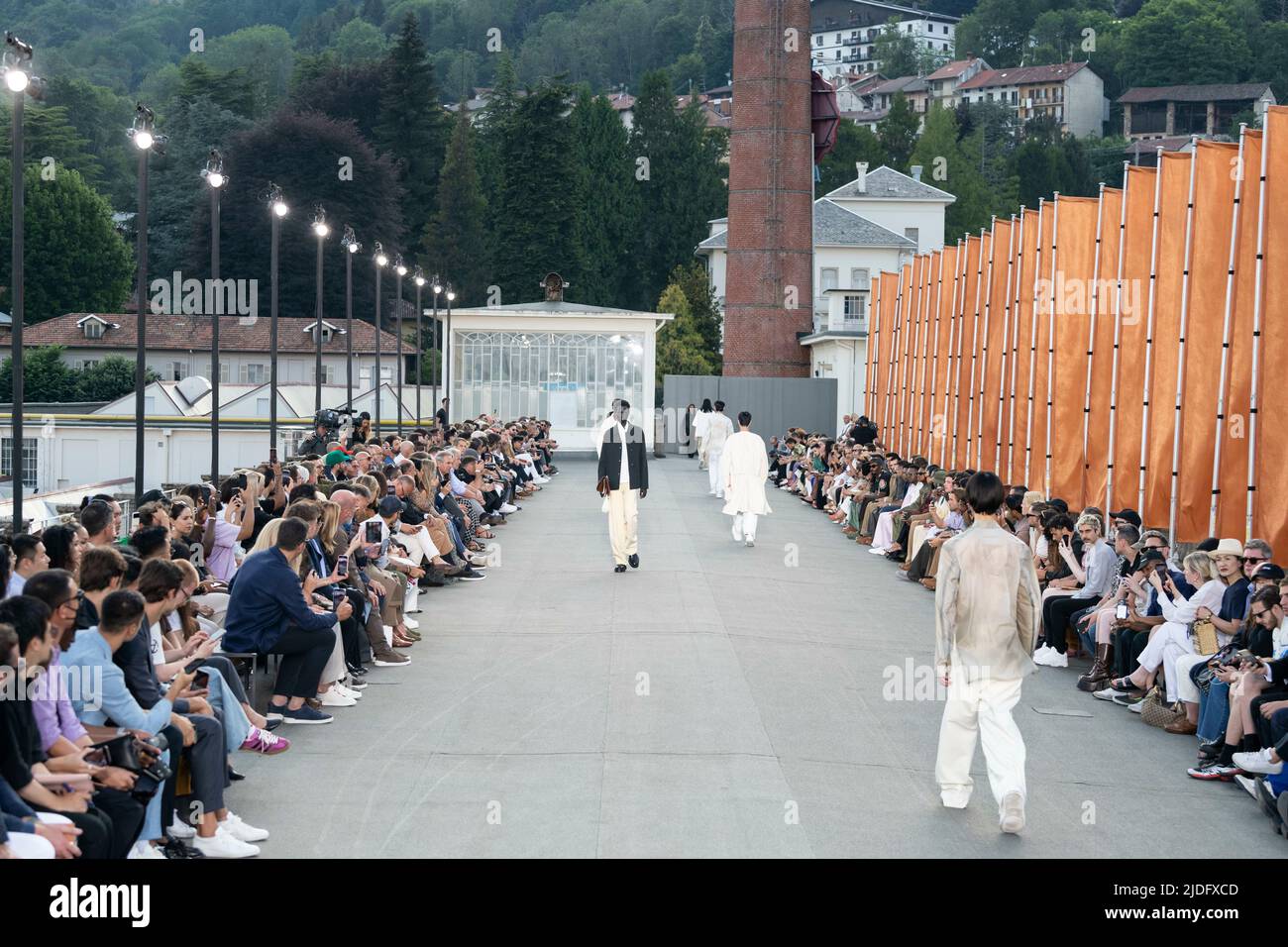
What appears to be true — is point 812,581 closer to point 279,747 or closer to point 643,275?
point 279,747

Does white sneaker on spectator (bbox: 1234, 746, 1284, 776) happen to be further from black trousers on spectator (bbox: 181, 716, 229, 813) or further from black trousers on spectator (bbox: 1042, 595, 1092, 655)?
black trousers on spectator (bbox: 181, 716, 229, 813)

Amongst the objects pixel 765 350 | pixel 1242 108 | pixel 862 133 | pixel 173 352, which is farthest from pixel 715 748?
pixel 1242 108

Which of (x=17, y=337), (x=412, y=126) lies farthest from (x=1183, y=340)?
(x=412, y=126)

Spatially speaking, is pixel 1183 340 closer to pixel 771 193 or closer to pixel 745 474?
pixel 745 474

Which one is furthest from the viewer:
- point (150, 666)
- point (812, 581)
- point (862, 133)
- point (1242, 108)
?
point (1242, 108)

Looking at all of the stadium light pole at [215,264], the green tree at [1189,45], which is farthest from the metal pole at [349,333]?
the green tree at [1189,45]

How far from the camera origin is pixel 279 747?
398 inches

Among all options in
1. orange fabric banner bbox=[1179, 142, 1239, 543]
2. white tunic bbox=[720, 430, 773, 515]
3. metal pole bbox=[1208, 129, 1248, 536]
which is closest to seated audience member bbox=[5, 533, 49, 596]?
metal pole bbox=[1208, 129, 1248, 536]

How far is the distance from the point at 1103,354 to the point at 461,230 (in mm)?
73723

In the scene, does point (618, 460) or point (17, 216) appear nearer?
point (17, 216)

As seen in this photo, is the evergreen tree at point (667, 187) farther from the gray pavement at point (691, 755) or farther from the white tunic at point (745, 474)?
A: the gray pavement at point (691, 755)

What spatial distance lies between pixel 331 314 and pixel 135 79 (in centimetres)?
11191

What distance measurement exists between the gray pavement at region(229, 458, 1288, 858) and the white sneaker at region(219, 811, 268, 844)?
123 mm

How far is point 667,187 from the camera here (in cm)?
9744
